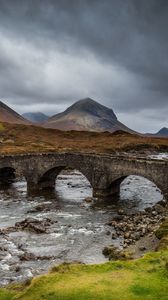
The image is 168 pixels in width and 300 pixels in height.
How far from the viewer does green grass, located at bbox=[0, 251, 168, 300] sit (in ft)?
Answer: 59.7

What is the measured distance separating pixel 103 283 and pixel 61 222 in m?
22.8

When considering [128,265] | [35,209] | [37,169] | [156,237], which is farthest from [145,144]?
[128,265]

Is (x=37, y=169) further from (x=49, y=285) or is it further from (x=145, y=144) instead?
(x=145, y=144)

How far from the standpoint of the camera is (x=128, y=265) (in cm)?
2231

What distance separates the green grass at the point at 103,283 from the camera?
1819cm

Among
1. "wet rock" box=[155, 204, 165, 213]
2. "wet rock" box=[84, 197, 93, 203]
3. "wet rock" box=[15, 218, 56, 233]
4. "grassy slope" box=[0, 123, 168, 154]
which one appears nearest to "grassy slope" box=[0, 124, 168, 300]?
"wet rock" box=[15, 218, 56, 233]

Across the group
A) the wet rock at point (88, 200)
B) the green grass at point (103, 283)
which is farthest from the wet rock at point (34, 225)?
the green grass at point (103, 283)

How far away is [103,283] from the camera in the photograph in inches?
765

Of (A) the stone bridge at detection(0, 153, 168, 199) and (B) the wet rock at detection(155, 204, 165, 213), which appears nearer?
(B) the wet rock at detection(155, 204, 165, 213)

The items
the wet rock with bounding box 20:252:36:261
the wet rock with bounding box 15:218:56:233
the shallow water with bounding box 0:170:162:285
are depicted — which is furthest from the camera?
the wet rock with bounding box 15:218:56:233

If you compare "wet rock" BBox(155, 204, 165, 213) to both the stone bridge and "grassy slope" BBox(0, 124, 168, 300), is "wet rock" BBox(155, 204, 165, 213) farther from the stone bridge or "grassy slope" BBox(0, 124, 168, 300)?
"grassy slope" BBox(0, 124, 168, 300)

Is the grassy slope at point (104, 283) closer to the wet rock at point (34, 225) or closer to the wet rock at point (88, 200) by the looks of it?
the wet rock at point (34, 225)

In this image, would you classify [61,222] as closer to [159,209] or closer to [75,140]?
[159,209]

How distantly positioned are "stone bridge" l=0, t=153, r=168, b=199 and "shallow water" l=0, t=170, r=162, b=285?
223 centimetres
